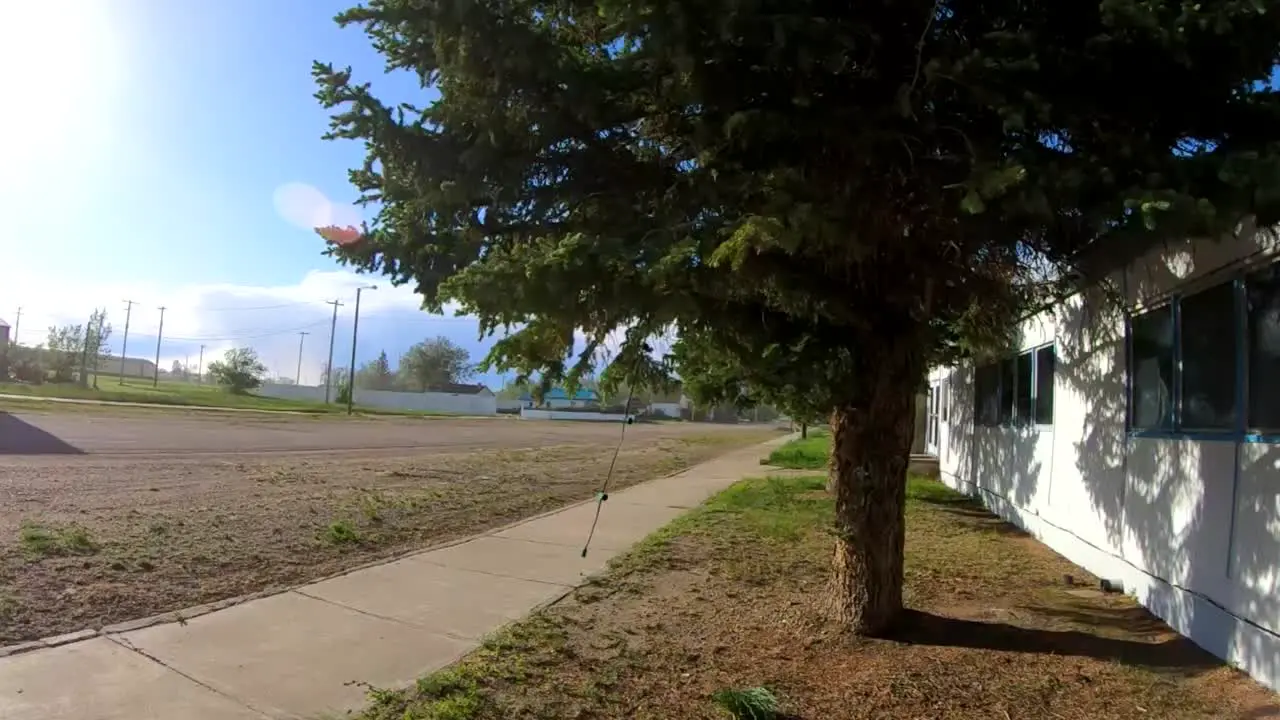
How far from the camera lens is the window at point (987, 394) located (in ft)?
42.9

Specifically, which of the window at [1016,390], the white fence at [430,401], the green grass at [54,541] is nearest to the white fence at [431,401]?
the white fence at [430,401]

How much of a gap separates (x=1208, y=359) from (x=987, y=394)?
8357 millimetres

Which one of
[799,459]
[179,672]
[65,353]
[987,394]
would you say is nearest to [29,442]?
[179,672]

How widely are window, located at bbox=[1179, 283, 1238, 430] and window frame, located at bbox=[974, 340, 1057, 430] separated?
3560 mm

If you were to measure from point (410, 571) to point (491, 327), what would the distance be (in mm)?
4154

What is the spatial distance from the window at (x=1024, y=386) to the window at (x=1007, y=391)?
0.25m

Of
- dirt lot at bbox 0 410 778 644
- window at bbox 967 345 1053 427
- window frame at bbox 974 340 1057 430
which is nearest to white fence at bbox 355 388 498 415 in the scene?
dirt lot at bbox 0 410 778 644

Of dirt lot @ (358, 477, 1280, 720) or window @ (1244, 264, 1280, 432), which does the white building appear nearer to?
window @ (1244, 264, 1280, 432)

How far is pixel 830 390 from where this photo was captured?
5.44 meters

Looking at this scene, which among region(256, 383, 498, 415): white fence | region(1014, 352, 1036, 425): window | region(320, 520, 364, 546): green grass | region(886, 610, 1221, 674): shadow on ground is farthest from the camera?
region(256, 383, 498, 415): white fence

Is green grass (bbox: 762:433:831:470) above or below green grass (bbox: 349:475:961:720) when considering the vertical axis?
above

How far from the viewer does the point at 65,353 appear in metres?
75.8

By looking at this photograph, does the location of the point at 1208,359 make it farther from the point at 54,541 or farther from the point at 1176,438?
the point at 54,541

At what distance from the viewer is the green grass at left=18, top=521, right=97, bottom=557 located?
7250 mm
